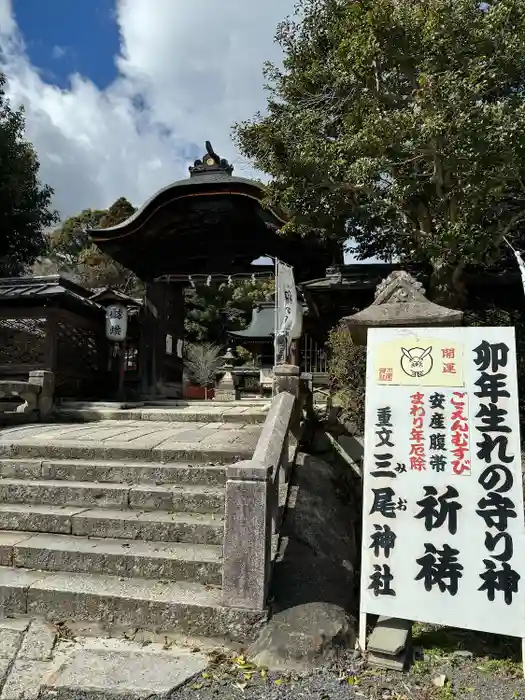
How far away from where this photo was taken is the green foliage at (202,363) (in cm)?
2850

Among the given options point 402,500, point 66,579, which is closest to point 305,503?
point 402,500

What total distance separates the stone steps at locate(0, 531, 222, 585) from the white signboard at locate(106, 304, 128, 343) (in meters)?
7.61

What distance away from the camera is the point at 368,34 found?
8414 millimetres

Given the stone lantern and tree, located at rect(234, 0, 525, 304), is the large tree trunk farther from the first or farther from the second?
the stone lantern

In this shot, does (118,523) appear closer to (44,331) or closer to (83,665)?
(83,665)

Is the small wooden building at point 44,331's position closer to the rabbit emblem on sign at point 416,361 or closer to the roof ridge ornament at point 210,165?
the roof ridge ornament at point 210,165

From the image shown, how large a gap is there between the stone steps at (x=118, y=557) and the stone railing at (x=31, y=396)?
4073mm

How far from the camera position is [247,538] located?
11.8 ft

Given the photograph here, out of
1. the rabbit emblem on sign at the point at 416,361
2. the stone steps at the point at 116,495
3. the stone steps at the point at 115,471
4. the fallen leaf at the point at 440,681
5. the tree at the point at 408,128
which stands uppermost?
the tree at the point at 408,128

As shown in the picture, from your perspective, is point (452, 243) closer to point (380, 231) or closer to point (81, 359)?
point (380, 231)

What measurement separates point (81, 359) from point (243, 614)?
8871 millimetres

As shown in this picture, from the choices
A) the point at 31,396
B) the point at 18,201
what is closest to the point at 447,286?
the point at 31,396

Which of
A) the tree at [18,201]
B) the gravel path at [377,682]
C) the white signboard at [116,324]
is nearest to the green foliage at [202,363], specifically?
the tree at [18,201]

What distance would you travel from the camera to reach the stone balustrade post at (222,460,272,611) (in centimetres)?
352
